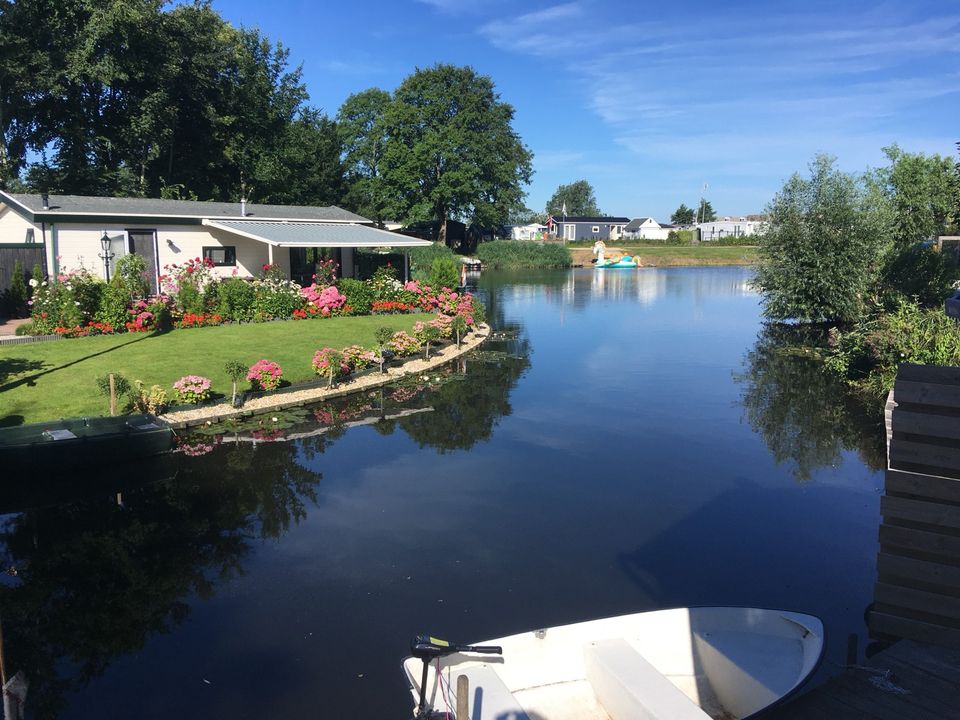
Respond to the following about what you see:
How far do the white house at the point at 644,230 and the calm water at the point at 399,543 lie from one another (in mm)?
103126

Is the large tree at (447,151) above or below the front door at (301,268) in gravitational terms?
above

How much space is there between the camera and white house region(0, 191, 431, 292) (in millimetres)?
23859

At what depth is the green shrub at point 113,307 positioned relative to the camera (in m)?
20.7

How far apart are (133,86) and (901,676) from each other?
47.0 metres

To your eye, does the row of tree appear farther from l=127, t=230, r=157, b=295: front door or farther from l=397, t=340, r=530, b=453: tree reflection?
l=397, t=340, r=530, b=453: tree reflection

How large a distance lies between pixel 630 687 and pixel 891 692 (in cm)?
214

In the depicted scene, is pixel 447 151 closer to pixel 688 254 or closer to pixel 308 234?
pixel 688 254

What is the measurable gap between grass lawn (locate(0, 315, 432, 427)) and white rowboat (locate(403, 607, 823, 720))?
11.1m

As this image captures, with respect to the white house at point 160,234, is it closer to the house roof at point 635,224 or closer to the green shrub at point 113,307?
the green shrub at point 113,307

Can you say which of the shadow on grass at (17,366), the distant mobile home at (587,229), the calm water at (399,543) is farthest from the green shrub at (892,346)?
the distant mobile home at (587,229)

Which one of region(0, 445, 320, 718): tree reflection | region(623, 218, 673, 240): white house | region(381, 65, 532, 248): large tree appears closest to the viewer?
region(0, 445, 320, 718): tree reflection

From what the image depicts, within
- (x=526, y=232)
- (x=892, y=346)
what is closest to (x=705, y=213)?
(x=526, y=232)

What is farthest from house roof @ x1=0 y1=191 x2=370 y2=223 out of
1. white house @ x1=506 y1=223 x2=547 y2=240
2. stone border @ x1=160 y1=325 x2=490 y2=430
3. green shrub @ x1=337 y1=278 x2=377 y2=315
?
white house @ x1=506 y1=223 x2=547 y2=240

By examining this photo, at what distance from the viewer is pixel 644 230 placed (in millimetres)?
117000
